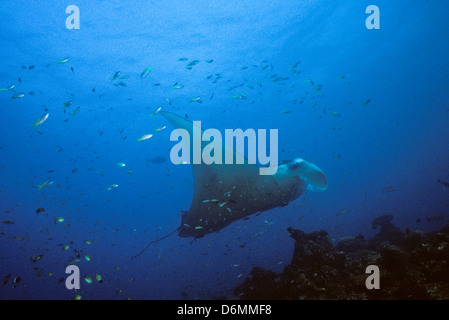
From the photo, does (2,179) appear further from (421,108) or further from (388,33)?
(421,108)

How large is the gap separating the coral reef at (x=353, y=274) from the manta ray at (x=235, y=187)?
1.49m

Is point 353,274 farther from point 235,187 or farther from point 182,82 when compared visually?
point 182,82

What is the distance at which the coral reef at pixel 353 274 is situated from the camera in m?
4.46

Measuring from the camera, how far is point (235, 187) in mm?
6387

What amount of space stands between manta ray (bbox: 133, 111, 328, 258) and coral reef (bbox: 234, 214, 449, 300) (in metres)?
1.49

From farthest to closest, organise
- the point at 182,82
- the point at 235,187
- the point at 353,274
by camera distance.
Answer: the point at 182,82
the point at 235,187
the point at 353,274

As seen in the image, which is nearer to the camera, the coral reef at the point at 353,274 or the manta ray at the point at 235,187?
the coral reef at the point at 353,274

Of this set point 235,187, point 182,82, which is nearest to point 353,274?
point 235,187

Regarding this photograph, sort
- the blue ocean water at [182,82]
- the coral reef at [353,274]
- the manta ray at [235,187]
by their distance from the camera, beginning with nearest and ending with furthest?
1. the coral reef at [353,274]
2. the manta ray at [235,187]
3. the blue ocean water at [182,82]

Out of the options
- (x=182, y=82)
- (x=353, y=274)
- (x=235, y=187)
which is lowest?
(x=353, y=274)

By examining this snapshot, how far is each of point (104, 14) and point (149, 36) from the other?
2.97 metres

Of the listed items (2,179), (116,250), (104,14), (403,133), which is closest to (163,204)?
Answer: (116,250)

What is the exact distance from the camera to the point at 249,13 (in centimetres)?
1658

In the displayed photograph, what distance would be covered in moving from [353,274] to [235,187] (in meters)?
3.31
